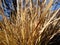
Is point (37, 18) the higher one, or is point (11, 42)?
point (37, 18)

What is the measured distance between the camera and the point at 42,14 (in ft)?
5.04

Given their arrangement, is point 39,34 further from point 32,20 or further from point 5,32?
point 5,32

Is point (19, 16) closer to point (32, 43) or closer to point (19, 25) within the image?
point (19, 25)

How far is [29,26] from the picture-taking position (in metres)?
1.50

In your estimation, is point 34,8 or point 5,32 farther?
point 34,8

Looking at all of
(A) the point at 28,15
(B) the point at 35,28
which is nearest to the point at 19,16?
(A) the point at 28,15

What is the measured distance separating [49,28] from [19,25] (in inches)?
9.9

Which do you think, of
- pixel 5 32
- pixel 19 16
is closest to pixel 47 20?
pixel 19 16

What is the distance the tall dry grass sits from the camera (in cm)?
149

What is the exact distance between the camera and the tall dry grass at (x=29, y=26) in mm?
1488

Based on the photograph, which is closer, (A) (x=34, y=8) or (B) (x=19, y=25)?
(B) (x=19, y=25)

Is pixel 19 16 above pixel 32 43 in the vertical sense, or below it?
above

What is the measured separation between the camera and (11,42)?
1517 millimetres

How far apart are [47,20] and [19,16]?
20 cm
